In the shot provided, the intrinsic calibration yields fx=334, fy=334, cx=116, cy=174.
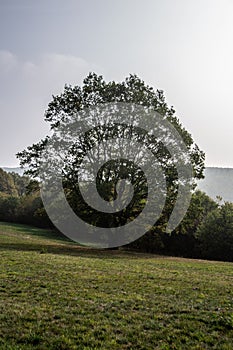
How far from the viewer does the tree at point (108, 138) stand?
26.9 metres

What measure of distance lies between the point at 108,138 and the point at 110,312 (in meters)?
20.2

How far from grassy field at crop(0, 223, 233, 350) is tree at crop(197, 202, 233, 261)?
25720mm

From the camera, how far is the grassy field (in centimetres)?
684

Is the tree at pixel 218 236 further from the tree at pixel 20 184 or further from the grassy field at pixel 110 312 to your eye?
the tree at pixel 20 184

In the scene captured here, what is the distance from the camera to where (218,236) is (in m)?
39.0

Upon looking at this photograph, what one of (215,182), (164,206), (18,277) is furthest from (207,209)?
(215,182)

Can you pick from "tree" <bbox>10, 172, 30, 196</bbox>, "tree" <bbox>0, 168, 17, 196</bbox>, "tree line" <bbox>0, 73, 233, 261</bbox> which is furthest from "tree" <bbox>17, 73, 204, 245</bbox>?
"tree" <bbox>10, 172, 30, 196</bbox>

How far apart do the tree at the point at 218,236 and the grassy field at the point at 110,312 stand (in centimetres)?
2572

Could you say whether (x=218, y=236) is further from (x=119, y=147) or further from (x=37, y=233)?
(x=37, y=233)

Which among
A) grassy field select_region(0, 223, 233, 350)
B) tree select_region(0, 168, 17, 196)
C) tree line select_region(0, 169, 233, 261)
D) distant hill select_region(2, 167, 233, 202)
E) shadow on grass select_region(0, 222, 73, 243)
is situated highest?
distant hill select_region(2, 167, 233, 202)

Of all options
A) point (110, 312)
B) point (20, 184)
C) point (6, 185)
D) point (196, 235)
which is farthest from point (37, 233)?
point (20, 184)

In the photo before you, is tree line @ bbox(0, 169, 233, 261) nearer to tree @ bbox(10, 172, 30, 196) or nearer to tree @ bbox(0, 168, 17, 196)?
tree @ bbox(0, 168, 17, 196)

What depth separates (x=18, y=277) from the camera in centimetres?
1279

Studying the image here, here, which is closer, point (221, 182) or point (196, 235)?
point (196, 235)
